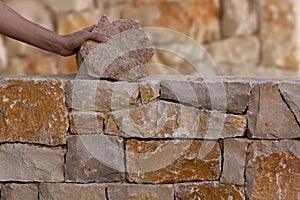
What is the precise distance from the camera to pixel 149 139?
92.0 inches

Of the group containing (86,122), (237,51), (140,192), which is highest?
(237,51)

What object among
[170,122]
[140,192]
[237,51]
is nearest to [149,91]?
[170,122]

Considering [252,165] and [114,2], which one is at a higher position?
[114,2]

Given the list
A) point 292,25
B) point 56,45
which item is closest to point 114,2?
point 292,25

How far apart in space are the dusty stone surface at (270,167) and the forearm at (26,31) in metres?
0.77

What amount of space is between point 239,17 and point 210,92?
2637 millimetres

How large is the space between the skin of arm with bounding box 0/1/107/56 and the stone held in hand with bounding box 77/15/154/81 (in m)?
0.04

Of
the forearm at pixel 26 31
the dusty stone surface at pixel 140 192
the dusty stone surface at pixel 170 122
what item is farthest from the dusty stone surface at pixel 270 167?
the forearm at pixel 26 31

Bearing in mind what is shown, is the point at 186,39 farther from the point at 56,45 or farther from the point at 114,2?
the point at 56,45

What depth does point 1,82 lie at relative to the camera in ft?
7.64

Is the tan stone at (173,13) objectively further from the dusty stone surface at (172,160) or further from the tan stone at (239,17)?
the dusty stone surface at (172,160)

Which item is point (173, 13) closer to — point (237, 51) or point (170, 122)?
point (237, 51)

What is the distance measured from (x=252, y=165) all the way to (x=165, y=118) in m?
0.34

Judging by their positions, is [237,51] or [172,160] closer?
[172,160]
